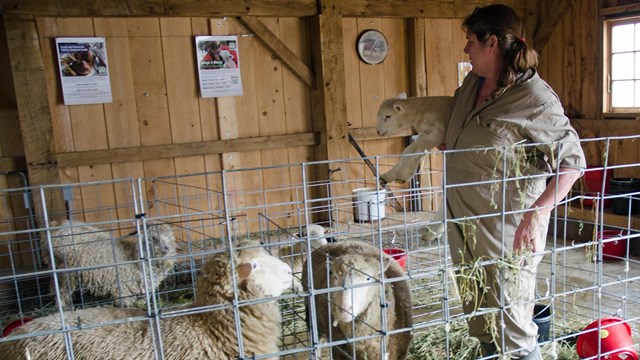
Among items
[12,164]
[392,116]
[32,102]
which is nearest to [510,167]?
[392,116]

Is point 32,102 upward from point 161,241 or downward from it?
upward

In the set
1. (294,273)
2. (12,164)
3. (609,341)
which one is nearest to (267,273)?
(294,273)

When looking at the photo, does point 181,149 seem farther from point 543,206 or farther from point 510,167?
point 543,206

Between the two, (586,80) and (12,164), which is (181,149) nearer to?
(12,164)

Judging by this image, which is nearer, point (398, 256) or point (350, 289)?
point (350, 289)

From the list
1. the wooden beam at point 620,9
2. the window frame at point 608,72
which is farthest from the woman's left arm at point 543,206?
the wooden beam at point 620,9

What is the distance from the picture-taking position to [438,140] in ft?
9.99

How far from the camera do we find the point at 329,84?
5875mm

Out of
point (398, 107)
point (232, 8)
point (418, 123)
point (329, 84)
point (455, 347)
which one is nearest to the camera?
point (418, 123)

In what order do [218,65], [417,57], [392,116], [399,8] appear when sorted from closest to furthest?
[392,116]
[218,65]
[399,8]
[417,57]

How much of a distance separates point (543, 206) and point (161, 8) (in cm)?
432

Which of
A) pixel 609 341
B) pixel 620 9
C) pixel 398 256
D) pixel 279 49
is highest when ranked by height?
pixel 620 9

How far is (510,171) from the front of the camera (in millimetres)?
2383

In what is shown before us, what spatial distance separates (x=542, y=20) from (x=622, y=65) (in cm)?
124
